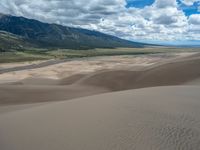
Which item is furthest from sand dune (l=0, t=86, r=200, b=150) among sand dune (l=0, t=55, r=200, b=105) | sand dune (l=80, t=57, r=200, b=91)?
sand dune (l=80, t=57, r=200, b=91)

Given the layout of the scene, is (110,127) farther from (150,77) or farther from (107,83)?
(107,83)

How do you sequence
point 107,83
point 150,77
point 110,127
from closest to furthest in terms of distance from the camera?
1. point 110,127
2. point 150,77
3. point 107,83

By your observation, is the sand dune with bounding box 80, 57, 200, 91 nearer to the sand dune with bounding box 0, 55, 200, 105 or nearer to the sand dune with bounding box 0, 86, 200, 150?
the sand dune with bounding box 0, 55, 200, 105

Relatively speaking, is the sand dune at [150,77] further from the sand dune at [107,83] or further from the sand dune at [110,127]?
the sand dune at [110,127]

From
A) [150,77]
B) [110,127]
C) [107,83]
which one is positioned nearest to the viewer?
[110,127]

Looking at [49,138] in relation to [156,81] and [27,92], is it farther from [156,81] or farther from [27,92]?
[156,81]

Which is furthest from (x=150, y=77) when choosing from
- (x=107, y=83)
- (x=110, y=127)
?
(x=110, y=127)

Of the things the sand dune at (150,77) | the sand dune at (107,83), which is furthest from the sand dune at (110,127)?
the sand dune at (150,77)

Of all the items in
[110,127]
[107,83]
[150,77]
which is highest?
[110,127]
